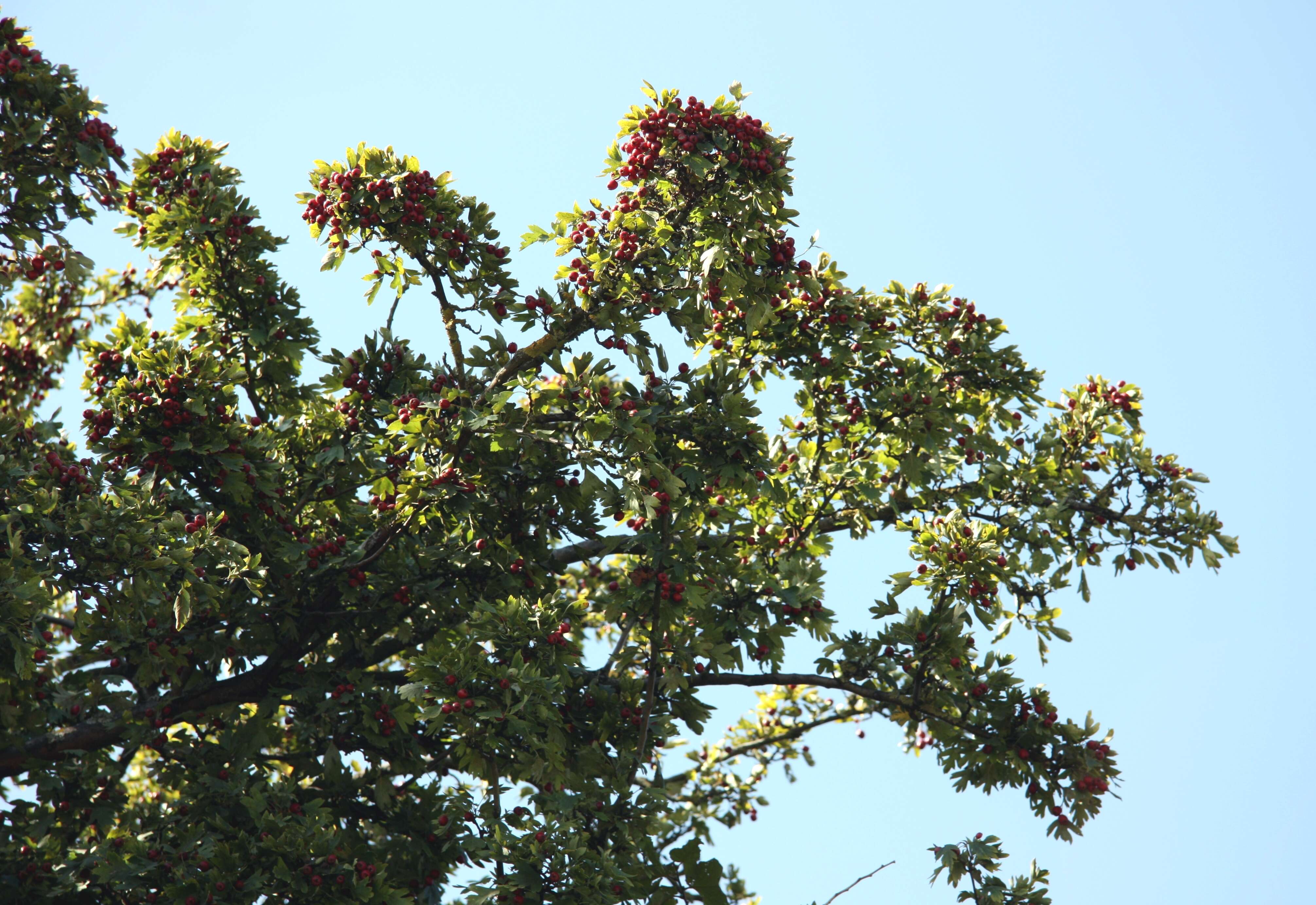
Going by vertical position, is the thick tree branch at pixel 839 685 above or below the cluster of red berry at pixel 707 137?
below

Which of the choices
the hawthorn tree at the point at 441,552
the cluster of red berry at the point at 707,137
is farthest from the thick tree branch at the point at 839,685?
the cluster of red berry at the point at 707,137

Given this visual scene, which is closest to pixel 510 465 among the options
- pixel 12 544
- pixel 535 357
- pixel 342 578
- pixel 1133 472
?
pixel 535 357

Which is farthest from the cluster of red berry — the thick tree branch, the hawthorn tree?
the thick tree branch

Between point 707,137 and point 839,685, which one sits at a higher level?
point 707,137

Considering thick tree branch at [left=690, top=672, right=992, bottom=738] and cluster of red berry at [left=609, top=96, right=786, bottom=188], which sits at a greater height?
cluster of red berry at [left=609, top=96, right=786, bottom=188]

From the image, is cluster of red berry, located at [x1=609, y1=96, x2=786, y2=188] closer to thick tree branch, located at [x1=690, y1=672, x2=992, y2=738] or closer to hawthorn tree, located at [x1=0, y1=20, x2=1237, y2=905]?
hawthorn tree, located at [x1=0, y1=20, x2=1237, y2=905]

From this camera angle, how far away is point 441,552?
8492mm

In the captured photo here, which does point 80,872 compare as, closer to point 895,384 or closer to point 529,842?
point 529,842

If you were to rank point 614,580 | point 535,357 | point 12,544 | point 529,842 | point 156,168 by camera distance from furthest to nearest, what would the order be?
point 614,580 → point 156,168 → point 535,357 → point 529,842 → point 12,544

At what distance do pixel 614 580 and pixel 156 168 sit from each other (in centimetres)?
531

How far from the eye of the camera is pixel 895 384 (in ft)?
32.4

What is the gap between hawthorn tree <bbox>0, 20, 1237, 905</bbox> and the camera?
7.27 m

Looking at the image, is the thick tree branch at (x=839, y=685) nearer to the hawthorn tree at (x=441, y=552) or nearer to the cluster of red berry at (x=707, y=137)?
the hawthorn tree at (x=441, y=552)

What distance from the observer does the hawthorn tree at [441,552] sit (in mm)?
7266
